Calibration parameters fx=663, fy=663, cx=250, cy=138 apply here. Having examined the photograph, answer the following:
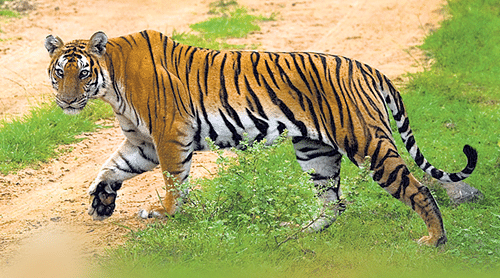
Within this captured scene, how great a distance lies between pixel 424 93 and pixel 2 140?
4.82 meters

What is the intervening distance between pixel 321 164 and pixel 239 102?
31.4 inches

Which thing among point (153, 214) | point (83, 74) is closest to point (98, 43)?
point (83, 74)

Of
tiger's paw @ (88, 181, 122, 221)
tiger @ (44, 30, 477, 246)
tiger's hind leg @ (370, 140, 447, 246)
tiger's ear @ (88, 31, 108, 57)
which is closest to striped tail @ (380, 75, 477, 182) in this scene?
tiger @ (44, 30, 477, 246)

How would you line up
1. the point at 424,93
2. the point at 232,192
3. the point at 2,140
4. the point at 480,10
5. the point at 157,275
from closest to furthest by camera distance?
the point at 157,275 < the point at 232,192 < the point at 2,140 < the point at 424,93 < the point at 480,10

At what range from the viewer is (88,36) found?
10094mm

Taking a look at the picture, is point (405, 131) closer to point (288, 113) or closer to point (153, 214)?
point (288, 113)

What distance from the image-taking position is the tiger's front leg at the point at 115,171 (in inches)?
194

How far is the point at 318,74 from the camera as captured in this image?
463 cm

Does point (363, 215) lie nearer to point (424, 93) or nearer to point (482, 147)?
point (482, 147)

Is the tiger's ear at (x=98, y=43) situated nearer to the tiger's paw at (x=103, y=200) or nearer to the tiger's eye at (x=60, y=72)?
the tiger's eye at (x=60, y=72)

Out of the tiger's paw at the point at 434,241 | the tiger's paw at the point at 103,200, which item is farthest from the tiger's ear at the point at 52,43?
the tiger's paw at the point at 434,241

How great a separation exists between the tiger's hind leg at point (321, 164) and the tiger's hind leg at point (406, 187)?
1.39ft

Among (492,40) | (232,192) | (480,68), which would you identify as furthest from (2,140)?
(492,40)

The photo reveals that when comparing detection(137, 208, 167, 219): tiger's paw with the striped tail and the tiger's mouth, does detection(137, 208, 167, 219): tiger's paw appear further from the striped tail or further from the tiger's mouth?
the striped tail
